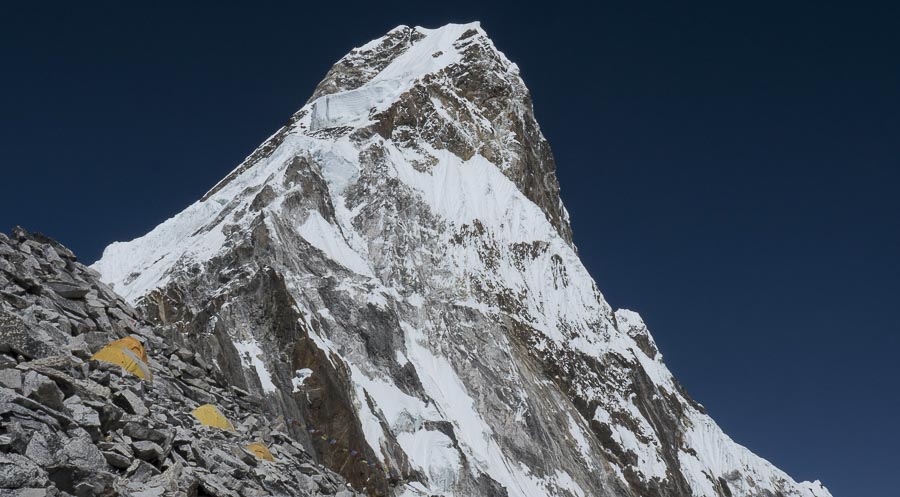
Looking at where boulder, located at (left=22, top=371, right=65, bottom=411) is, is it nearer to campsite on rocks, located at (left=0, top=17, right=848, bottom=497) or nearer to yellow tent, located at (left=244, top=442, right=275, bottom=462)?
campsite on rocks, located at (left=0, top=17, right=848, bottom=497)

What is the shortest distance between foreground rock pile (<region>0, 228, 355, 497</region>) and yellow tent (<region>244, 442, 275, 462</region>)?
17cm

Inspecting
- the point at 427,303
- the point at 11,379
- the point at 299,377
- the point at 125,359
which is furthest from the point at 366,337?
the point at 11,379

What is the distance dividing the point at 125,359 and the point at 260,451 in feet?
9.76

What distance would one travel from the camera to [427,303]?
7056 cm

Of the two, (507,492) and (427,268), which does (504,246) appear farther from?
(507,492)

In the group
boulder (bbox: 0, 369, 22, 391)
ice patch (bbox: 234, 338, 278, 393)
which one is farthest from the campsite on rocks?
ice patch (bbox: 234, 338, 278, 393)

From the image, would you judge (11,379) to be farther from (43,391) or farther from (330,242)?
(330,242)

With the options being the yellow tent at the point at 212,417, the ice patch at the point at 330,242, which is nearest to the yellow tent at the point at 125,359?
the yellow tent at the point at 212,417

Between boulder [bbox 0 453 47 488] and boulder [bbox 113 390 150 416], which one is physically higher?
boulder [bbox 113 390 150 416]

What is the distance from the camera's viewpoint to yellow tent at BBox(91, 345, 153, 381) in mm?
15475

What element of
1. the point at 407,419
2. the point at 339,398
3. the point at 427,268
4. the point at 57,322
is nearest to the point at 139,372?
the point at 57,322

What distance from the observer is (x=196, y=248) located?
58156 mm

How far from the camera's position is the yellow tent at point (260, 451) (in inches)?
647

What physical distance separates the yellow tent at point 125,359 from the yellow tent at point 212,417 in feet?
3.65
